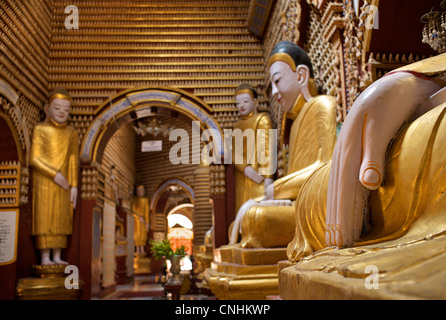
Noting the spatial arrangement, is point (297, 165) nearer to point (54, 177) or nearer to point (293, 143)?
point (293, 143)

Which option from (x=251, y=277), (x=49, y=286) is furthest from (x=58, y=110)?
(x=251, y=277)

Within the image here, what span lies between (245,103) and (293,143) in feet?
8.48

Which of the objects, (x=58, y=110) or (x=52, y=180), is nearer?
(x=52, y=180)

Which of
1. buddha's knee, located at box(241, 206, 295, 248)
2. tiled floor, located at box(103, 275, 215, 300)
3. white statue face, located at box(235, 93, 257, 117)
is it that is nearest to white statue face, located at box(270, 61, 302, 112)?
buddha's knee, located at box(241, 206, 295, 248)

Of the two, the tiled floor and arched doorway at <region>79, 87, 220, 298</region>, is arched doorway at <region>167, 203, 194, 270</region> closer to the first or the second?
the tiled floor

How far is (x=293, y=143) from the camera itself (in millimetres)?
3789

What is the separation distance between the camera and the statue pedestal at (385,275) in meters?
0.81

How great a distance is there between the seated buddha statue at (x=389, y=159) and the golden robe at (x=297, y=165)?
1.28 metres

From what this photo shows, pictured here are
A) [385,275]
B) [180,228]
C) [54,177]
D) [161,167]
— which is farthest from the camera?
[180,228]

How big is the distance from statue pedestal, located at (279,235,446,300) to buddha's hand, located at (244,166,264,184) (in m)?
4.64

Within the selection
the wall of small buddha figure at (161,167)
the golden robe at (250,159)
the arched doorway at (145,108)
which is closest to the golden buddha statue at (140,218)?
the wall of small buddha figure at (161,167)

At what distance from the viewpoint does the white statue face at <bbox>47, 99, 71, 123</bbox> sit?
20.4 ft

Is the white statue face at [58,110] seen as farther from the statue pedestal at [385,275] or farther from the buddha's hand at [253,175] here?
the statue pedestal at [385,275]

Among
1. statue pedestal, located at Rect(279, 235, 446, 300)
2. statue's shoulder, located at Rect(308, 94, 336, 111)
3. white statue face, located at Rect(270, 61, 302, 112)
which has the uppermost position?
white statue face, located at Rect(270, 61, 302, 112)
